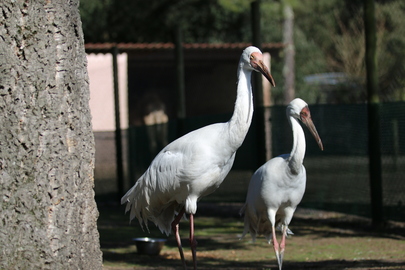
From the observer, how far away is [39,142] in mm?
3957

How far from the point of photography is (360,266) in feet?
21.8

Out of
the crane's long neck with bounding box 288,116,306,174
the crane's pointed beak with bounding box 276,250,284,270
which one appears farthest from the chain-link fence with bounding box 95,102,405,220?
the crane's pointed beak with bounding box 276,250,284,270

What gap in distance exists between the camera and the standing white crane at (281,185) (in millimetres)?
6965

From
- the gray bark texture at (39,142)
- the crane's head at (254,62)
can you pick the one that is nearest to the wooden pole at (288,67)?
Answer: the crane's head at (254,62)

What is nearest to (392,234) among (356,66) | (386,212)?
(386,212)

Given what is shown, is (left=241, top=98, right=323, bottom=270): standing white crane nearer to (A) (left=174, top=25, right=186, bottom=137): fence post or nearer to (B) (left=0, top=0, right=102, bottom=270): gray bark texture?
(B) (left=0, top=0, right=102, bottom=270): gray bark texture

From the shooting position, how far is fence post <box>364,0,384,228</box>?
28.5 feet

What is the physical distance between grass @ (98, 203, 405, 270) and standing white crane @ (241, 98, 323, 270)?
1.61ft

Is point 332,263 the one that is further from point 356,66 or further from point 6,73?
point 356,66

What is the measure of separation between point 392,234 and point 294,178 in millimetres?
2108

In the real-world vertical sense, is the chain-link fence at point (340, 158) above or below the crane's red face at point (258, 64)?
below

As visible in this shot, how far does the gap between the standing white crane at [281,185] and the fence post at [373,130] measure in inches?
70.8

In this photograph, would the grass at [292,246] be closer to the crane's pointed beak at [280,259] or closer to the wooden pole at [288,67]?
the crane's pointed beak at [280,259]

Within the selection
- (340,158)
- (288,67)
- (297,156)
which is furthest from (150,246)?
(288,67)
